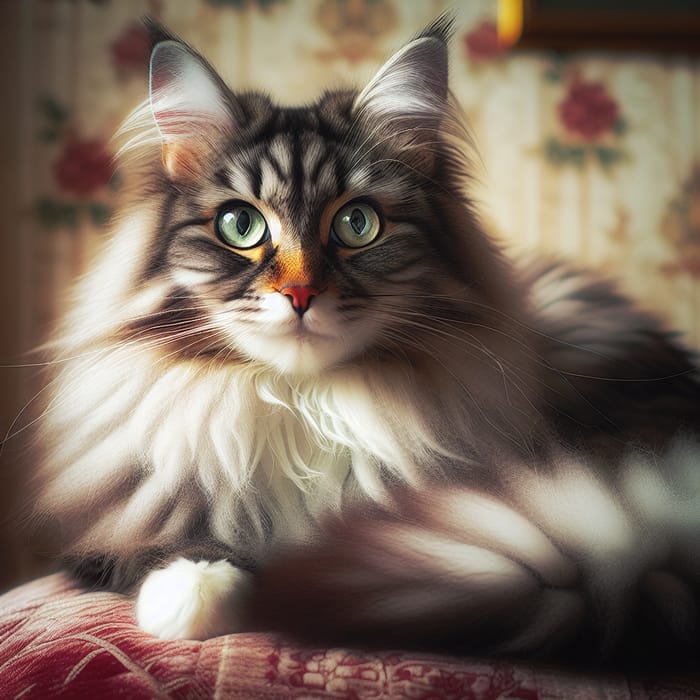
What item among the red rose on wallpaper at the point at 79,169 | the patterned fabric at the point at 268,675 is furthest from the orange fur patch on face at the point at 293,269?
the red rose on wallpaper at the point at 79,169

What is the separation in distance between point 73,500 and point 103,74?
1.17m

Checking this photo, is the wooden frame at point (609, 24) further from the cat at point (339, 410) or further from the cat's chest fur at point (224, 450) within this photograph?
the cat's chest fur at point (224, 450)

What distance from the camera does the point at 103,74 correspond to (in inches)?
59.7

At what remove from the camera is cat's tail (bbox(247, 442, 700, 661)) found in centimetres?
46

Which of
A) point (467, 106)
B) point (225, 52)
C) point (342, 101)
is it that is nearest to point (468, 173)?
point (342, 101)

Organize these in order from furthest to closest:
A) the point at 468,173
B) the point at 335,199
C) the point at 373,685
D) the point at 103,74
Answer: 1. the point at 103,74
2. the point at 468,173
3. the point at 335,199
4. the point at 373,685

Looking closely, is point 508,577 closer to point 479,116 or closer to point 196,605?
point 196,605

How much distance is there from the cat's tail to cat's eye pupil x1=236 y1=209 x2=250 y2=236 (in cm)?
27

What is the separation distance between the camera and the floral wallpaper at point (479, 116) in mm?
1521

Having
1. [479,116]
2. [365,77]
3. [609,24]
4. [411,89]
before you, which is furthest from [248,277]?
[609,24]

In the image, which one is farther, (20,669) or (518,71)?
(518,71)

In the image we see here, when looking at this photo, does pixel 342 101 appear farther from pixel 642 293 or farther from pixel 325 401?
pixel 642 293

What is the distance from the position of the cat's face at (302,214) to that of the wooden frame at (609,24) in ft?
3.08

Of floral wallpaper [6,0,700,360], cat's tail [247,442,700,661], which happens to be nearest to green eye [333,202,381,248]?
cat's tail [247,442,700,661]
